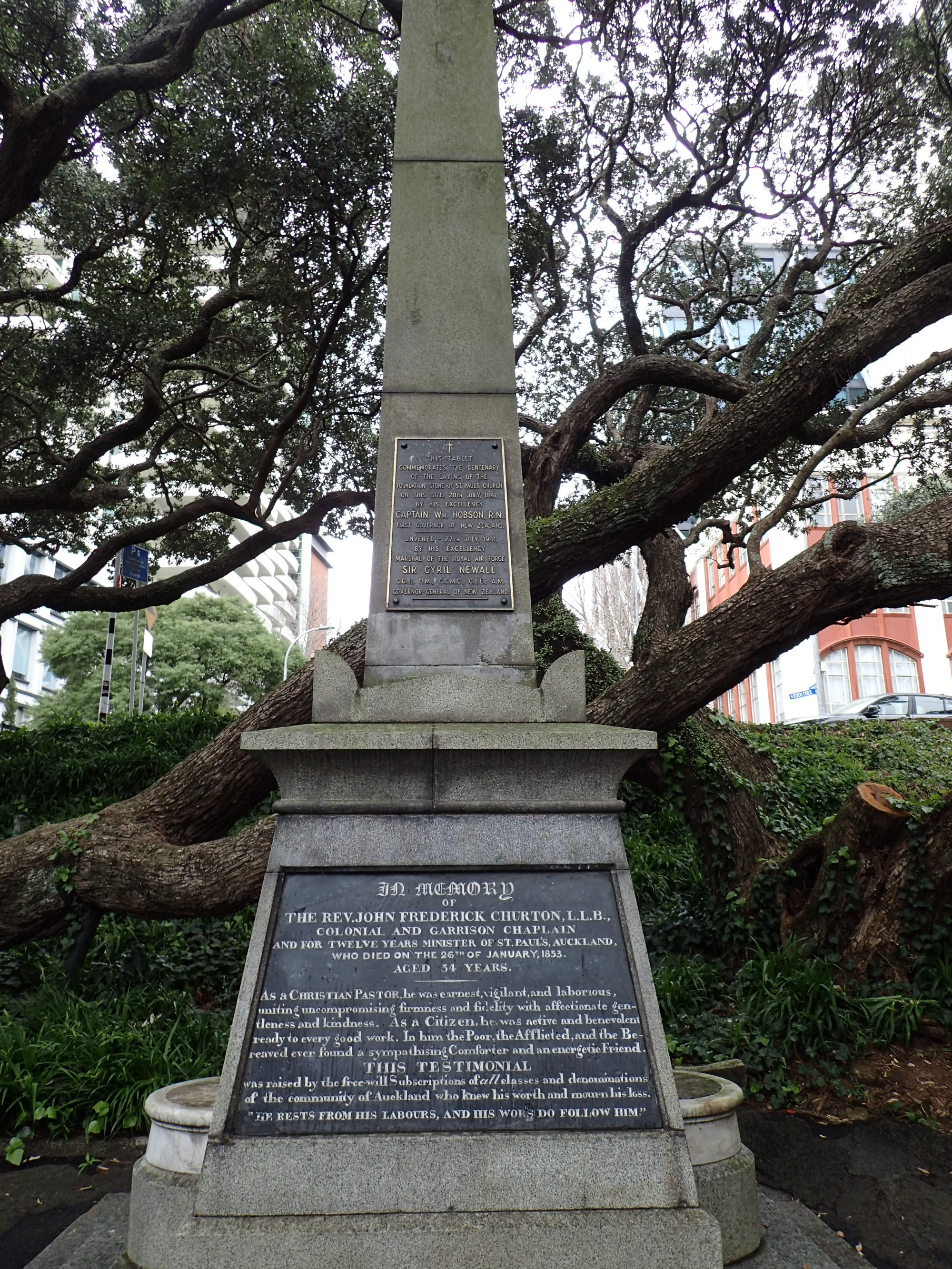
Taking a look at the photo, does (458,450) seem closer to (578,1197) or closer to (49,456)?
(578,1197)

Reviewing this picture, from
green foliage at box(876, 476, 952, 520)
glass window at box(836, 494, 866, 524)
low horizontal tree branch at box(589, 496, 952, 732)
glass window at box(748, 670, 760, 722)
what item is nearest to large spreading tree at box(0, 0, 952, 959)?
low horizontal tree branch at box(589, 496, 952, 732)

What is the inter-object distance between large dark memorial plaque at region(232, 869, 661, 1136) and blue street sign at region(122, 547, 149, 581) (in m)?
11.1

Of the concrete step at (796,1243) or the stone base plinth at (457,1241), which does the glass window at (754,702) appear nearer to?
the concrete step at (796,1243)

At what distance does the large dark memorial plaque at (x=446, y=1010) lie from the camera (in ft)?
8.91

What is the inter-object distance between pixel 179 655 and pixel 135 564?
20.0 metres

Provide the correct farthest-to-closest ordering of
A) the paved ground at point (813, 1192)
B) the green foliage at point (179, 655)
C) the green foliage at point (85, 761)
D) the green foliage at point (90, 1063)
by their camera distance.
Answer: the green foliage at point (179, 655) → the green foliage at point (85, 761) → the green foliage at point (90, 1063) → the paved ground at point (813, 1192)

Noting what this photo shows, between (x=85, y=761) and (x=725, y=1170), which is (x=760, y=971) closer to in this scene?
(x=725, y=1170)

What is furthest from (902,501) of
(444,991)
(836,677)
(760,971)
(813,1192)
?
(444,991)

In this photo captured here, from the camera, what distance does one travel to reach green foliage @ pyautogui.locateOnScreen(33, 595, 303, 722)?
92.9ft

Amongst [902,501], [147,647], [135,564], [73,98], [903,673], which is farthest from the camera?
[903,673]

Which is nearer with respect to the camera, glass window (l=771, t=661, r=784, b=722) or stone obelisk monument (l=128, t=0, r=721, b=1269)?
stone obelisk monument (l=128, t=0, r=721, b=1269)

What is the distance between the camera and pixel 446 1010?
9.36 ft

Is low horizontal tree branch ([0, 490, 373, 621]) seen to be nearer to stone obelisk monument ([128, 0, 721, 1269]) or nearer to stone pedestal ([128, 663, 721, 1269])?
stone obelisk monument ([128, 0, 721, 1269])

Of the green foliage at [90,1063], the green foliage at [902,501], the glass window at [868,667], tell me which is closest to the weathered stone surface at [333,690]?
the green foliage at [90,1063]
